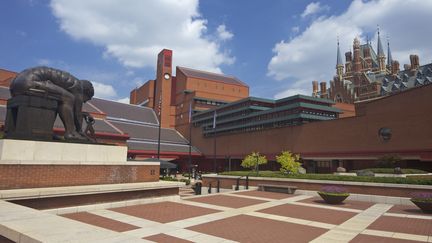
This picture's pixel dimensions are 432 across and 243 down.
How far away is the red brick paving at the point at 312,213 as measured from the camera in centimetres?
1172

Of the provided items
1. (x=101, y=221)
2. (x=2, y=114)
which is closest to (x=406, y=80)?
(x=2, y=114)

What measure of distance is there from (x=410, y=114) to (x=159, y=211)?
3157cm

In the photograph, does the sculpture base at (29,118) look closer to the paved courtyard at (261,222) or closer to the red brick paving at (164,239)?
the paved courtyard at (261,222)

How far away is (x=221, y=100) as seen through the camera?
7788cm

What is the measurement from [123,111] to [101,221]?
6154 cm

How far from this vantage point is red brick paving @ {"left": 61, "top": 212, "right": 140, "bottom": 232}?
30.1 ft

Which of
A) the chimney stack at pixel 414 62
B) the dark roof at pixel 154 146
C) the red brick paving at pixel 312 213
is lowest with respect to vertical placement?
the red brick paving at pixel 312 213

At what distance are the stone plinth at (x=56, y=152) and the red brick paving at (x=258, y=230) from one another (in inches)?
258

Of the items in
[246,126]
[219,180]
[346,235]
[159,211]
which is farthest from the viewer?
[246,126]

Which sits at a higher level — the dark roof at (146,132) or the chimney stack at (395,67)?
the chimney stack at (395,67)

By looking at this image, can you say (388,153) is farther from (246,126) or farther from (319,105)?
(246,126)

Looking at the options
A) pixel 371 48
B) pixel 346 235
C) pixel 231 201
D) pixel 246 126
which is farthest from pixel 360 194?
pixel 371 48

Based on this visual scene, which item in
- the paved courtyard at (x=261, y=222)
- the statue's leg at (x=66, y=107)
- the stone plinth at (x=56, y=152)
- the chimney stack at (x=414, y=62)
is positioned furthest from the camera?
the chimney stack at (x=414, y=62)

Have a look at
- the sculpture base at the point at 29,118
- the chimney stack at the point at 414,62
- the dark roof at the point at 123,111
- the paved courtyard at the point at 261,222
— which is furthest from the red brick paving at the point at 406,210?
the chimney stack at the point at 414,62
